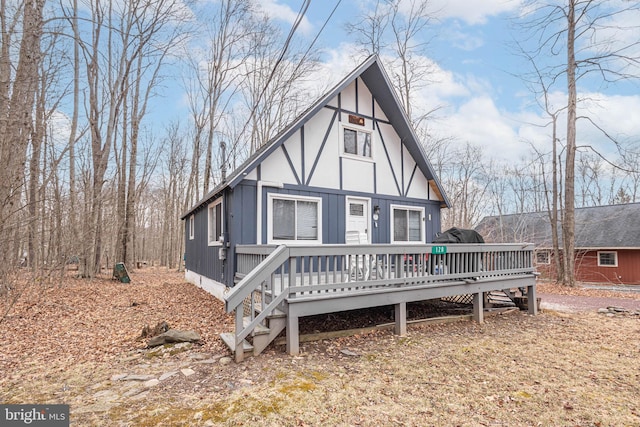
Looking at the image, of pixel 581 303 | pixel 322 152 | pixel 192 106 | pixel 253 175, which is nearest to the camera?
pixel 253 175

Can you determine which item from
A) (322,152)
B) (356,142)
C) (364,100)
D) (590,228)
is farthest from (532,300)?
(590,228)

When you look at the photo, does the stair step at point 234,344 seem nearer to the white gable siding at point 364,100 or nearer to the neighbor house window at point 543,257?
the white gable siding at point 364,100

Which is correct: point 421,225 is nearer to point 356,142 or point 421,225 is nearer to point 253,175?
point 356,142

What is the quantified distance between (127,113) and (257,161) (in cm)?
1377

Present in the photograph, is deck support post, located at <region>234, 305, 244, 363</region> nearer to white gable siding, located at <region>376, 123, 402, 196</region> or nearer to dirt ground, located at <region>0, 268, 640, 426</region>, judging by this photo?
dirt ground, located at <region>0, 268, 640, 426</region>

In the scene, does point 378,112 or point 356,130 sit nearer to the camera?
point 356,130

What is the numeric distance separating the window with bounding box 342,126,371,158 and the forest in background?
248cm

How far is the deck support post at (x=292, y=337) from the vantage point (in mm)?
4602

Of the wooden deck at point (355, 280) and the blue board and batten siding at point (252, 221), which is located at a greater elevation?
the blue board and batten siding at point (252, 221)

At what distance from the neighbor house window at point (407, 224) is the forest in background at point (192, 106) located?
16.6ft

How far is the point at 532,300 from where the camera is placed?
25.9ft

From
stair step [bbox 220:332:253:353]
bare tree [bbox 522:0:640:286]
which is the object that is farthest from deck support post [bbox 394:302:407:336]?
bare tree [bbox 522:0:640:286]

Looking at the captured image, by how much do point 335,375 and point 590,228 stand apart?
25009mm

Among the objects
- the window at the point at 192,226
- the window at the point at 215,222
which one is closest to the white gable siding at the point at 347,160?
the window at the point at 215,222
